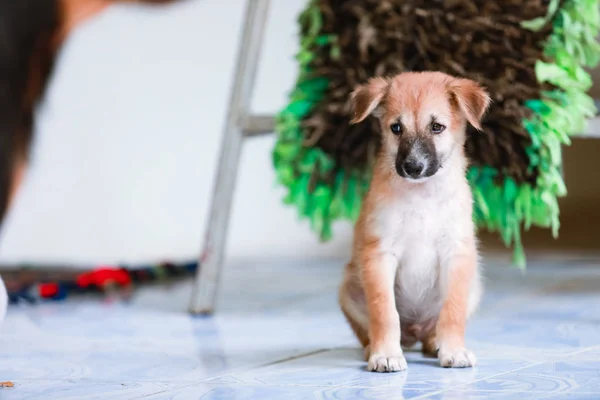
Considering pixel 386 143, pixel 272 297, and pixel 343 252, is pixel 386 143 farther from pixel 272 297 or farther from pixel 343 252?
pixel 343 252

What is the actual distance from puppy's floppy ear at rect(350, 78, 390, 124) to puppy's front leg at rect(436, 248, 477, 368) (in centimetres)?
29

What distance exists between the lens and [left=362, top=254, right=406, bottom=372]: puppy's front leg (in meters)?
1.26

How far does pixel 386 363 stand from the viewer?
1.25 m

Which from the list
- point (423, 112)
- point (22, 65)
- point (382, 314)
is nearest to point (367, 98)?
point (423, 112)

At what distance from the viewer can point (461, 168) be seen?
1399 mm

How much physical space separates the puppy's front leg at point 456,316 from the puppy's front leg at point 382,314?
7 centimetres

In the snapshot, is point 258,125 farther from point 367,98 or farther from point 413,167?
point 413,167

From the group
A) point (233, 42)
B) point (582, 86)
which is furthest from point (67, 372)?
point (233, 42)

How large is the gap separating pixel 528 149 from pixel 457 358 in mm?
520

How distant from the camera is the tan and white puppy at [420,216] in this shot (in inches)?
51.2

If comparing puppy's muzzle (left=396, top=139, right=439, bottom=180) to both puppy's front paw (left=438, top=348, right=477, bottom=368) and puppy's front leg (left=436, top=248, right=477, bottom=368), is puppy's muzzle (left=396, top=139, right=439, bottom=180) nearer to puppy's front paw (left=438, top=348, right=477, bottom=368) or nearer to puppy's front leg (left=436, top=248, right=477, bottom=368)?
puppy's front leg (left=436, top=248, right=477, bottom=368)

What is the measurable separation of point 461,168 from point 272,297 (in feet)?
3.59

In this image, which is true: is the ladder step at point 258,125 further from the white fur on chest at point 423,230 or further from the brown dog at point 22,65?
the brown dog at point 22,65

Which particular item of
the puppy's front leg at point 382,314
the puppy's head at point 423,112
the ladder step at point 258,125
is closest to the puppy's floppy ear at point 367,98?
the puppy's head at point 423,112
